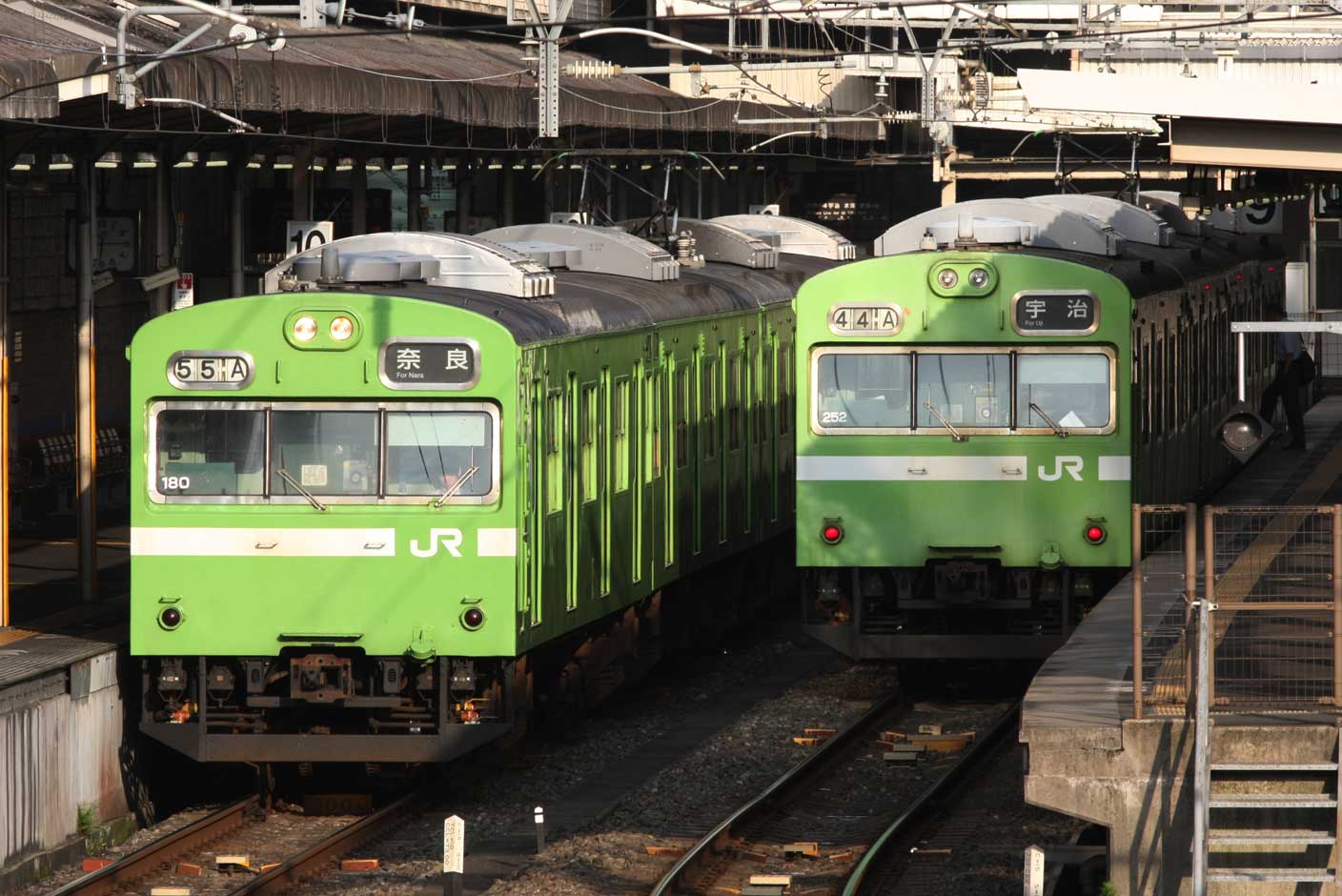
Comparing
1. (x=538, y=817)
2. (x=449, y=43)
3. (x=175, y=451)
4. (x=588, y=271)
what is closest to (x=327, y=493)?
(x=175, y=451)

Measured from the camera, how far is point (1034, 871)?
918 centimetres

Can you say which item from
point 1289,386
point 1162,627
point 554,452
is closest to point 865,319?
point 554,452

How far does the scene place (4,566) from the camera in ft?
44.8

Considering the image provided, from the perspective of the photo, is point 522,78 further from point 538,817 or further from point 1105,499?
point 538,817

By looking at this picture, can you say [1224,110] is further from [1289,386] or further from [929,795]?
[1289,386]

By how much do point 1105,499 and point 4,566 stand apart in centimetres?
642

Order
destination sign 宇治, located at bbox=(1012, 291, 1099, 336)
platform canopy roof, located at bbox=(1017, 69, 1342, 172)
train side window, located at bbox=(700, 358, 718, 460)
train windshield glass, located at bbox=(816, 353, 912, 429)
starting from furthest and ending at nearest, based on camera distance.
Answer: train side window, located at bbox=(700, 358, 718, 460)
train windshield glass, located at bbox=(816, 353, 912, 429)
destination sign 宇治, located at bbox=(1012, 291, 1099, 336)
platform canopy roof, located at bbox=(1017, 69, 1342, 172)

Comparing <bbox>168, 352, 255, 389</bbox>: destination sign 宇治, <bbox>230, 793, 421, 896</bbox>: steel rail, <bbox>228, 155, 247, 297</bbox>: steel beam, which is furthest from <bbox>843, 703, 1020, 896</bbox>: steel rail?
<bbox>228, 155, 247, 297</bbox>: steel beam

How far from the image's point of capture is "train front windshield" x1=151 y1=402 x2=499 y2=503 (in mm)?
11930

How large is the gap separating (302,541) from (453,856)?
226cm

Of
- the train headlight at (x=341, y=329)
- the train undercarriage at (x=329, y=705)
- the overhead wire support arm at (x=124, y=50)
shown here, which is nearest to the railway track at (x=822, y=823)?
the train undercarriage at (x=329, y=705)

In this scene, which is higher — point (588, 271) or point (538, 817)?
point (588, 271)

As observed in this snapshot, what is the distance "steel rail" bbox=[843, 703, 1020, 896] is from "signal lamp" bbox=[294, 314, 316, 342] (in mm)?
3746

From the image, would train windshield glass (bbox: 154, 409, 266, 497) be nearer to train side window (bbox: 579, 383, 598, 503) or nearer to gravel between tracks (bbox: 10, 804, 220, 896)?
gravel between tracks (bbox: 10, 804, 220, 896)
